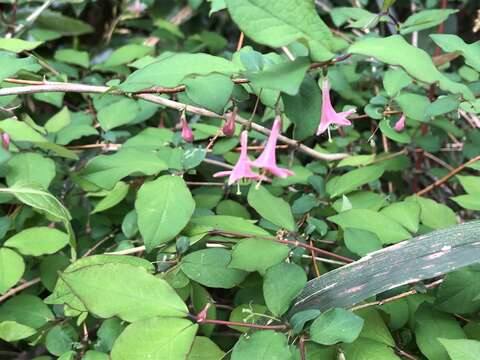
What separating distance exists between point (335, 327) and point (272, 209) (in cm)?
25

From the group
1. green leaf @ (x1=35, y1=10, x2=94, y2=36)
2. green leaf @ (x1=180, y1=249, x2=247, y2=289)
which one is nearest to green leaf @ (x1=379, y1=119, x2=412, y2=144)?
green leaf @ (x1=180, y1=249, x2=247, y2=289)

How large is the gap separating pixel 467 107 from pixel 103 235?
70 centimetres

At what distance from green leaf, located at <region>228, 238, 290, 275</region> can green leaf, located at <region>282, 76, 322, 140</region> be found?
0.18 metres

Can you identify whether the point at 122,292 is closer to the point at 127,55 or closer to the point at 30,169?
the point at 30,169

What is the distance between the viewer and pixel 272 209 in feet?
2.69

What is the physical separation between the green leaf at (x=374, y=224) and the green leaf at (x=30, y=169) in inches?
19.7

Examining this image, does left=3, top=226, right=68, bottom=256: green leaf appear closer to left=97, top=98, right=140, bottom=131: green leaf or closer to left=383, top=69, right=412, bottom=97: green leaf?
left=97, top=98, right=140, bottom=131: green leaf

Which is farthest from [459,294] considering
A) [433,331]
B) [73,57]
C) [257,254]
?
[73,57]

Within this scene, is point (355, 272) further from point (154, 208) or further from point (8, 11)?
point (8, 11)

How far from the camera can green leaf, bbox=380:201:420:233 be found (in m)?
0.85

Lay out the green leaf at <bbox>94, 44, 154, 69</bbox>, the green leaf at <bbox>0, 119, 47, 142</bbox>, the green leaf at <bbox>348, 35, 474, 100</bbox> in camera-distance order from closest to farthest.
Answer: the green leaf at <bbox>348, 35, 474, 100</bbox> → the green leaf at <bbox>0, 119, 47, 142</bbox> → the green leaf at <bbox>94, 44, 154, 69</bbox>

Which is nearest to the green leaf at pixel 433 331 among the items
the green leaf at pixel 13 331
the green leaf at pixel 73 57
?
the green leaf at pixel 13 331

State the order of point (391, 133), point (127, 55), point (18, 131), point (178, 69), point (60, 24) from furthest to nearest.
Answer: point (60, 24) → point (127, 55) → point (391, 133) → point (18, 131) → point (178, 69)

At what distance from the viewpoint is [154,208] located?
779mm
